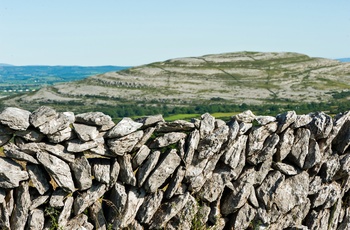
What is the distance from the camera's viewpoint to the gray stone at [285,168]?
12.4 meters

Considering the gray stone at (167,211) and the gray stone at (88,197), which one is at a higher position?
the gray stone at (88,197)

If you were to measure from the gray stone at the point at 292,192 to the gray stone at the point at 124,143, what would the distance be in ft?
14.4

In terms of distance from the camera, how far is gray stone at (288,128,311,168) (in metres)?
12.6

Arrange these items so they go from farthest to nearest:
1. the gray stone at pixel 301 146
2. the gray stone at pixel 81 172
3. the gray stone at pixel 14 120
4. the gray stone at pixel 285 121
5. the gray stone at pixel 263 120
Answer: the gray stone at pixel 301 146 → the gray stone at pixel 285 121 → the gray stone at pixel 263 120 → the gray stone at pixel 81 172 → the gray stone at pixel 14 120

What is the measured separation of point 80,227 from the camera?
11.1 m

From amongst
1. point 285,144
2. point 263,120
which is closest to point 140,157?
point 263,120

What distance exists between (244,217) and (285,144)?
7.80 feet

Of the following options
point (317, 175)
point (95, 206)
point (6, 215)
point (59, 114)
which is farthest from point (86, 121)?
point (317, 175)

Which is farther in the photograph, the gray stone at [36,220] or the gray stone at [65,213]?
the gray stone at [65,213]

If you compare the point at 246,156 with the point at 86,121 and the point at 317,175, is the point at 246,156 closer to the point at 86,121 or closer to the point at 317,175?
the point at 317,175

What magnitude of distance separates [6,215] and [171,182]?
4.20 metres

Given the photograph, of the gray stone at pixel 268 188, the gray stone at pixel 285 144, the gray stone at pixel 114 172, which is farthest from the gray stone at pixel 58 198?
the gray stone at pixel 285 144

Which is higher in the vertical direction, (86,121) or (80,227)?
(86,121)

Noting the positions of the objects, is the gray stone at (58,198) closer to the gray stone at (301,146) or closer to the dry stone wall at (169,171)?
the dry stone wall at (169,171)
